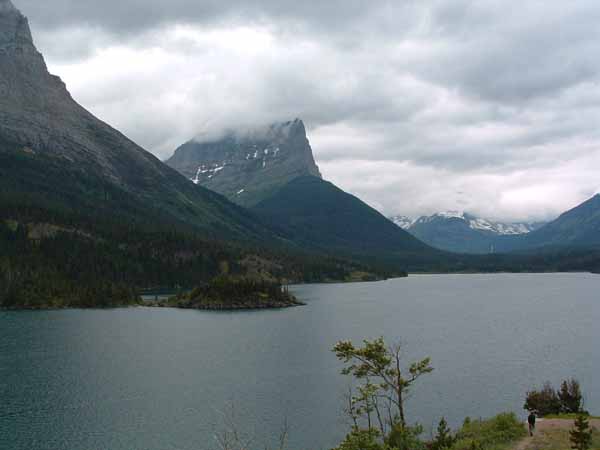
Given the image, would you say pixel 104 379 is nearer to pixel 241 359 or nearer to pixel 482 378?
pixel 241 359

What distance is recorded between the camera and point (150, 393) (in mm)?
87938

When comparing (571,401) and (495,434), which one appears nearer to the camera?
(495,434)

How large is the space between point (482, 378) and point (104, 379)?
215 feet

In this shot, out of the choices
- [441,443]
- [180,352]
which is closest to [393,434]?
[441,443]

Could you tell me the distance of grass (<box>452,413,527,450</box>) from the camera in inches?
1980

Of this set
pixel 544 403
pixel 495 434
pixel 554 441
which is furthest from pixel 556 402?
pixel 554 441

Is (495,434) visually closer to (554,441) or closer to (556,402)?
(554,441)

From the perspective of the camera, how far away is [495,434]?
53656 mm

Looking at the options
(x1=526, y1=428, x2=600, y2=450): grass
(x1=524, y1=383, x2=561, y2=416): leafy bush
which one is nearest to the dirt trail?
(x1=526, y1=428, x2=600, y2=450): grass

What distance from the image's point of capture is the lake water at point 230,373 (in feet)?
235

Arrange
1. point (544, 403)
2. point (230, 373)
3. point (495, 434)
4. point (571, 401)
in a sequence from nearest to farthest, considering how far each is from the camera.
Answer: point (495, 434) → point (571, 401) → point (544, 403) → point (230, 373)

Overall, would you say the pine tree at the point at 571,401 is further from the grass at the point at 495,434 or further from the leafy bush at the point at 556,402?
the grass at the point at 495,434

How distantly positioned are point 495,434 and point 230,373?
58.4m

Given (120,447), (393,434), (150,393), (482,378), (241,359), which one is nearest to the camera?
(393,434)
